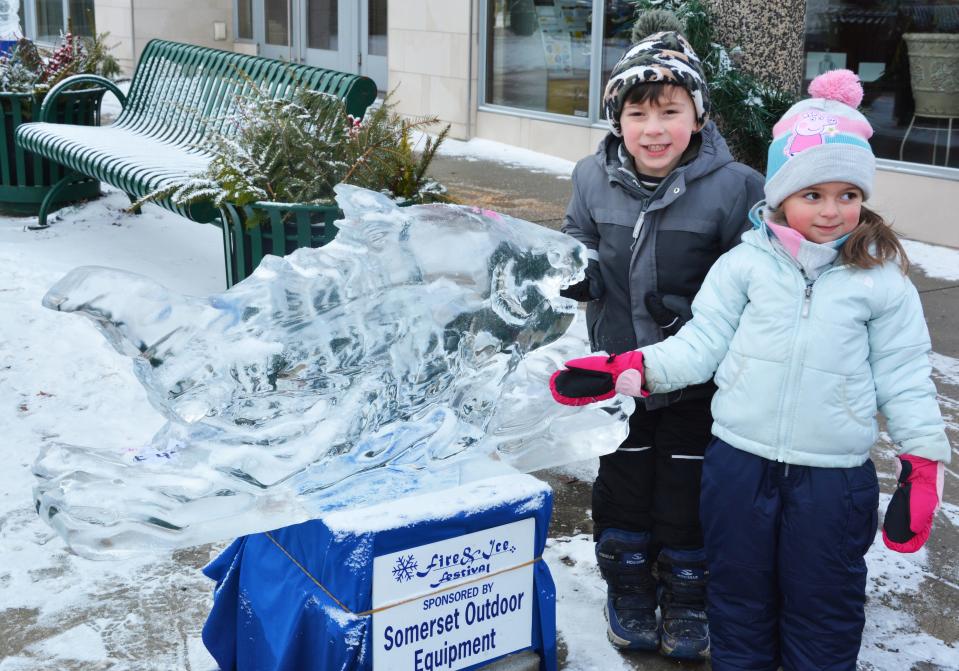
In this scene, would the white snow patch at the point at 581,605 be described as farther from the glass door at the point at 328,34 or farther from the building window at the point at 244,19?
the building window at the point at 244,19

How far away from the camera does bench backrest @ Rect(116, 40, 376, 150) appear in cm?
542

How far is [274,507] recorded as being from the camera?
2006 mm

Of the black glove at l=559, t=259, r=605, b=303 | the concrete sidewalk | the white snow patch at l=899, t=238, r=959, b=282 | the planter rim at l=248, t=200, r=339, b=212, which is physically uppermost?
the black glove at l=559, t=259, r=605, b=303

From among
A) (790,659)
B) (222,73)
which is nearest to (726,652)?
(790,659)

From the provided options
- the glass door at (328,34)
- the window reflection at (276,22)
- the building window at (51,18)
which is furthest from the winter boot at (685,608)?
the building window at (51,18)

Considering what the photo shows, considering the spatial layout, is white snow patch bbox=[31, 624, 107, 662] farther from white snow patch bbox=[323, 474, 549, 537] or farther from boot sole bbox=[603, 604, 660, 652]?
boot sole bbox=[603, 604, 660, 652]

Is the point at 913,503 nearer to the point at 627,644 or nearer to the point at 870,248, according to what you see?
the point at 870,248

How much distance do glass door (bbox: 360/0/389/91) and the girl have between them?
1097cm

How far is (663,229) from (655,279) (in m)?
0.13

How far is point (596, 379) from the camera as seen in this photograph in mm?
2320

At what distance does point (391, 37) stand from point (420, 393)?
9.84 metres

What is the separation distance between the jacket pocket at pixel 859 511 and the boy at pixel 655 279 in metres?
0.51

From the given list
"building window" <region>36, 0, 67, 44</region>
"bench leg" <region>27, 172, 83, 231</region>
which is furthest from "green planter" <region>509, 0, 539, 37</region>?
"building window" <region>36, 0, 67, 44</region>

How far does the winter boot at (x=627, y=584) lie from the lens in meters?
2.81
